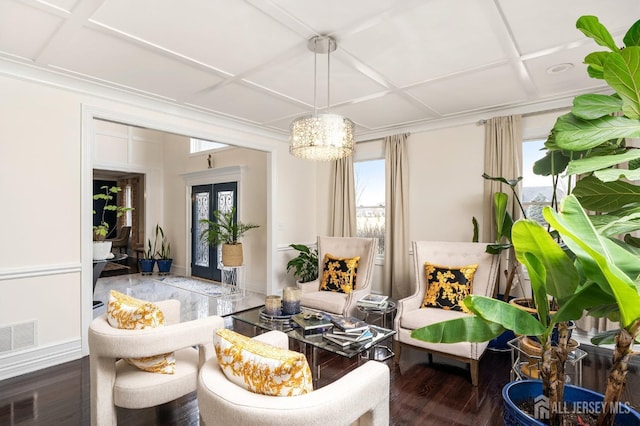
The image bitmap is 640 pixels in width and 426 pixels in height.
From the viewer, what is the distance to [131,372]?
1877 mm

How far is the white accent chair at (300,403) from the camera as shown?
1.07 metres

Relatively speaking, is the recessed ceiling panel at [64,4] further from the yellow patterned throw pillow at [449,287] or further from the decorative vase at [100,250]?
the yellow patterned throw pillow at [449,287]

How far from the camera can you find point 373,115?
13.8 feet

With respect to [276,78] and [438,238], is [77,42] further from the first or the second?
[438,238]

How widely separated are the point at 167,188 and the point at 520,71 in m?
7.22

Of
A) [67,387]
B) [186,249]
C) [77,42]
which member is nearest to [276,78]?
[77,42]

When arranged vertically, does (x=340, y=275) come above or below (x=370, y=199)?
below

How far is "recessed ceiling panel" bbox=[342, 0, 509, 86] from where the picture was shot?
6.87 feet

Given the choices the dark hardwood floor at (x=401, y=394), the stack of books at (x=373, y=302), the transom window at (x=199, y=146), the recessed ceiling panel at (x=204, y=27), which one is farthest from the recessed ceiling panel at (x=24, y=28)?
the transom window at (x=199, y=146)

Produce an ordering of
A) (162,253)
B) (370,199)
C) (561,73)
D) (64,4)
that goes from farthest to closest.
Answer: (162,253) < (370,199) < (561,73) < (64,4)

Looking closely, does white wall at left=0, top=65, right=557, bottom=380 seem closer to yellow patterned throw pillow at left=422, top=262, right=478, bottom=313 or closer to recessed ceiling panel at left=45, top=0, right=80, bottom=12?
recessed ceiling panel at left=45, top=0, right=80, bottom=12

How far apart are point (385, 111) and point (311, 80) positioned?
129 cm

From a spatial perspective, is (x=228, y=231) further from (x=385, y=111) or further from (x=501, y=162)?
(x=501, y=162)

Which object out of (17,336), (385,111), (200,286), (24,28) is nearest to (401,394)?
(385,111)
